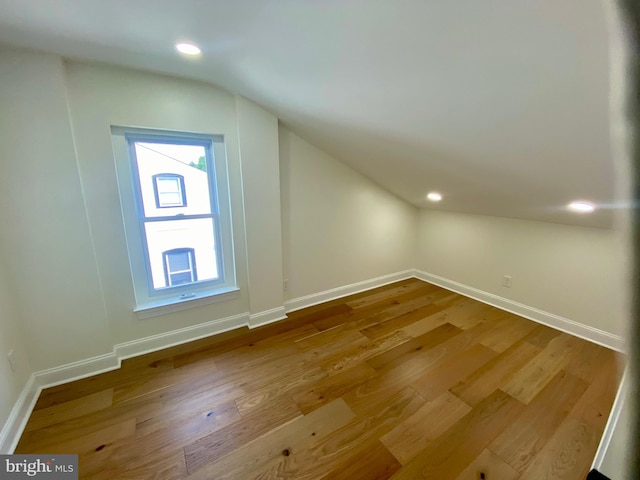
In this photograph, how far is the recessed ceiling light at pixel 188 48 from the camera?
1.48 meters

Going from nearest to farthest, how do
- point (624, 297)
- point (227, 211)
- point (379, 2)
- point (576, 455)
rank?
point (624, 297) → point (379, 2) → point (576, 455) → point (227, 211)

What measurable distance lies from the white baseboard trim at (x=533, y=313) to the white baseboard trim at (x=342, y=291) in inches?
19.7

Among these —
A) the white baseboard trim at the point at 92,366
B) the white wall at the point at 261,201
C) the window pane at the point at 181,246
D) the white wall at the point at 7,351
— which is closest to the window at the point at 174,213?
the window pane at the point at 181,246

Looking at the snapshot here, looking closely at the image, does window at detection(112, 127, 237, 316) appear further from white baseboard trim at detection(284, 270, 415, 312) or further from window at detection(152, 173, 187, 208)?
white baseboard trim at detection(284, 270, 415, 312)

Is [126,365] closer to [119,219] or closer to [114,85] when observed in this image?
[119,219]

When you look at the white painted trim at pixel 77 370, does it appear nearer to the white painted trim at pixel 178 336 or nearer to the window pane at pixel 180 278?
the white painted trim at pixel 178 336

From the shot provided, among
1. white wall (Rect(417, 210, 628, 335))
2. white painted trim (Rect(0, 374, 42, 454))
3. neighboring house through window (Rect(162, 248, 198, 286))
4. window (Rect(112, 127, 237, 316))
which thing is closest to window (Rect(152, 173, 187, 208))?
window (Rect(112, 127, 237, 316))

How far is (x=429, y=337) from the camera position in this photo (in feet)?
8.04

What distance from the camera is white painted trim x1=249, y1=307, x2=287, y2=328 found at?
261cm

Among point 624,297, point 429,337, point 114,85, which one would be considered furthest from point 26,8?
point 429,337

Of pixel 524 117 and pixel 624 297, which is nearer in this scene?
pixel 624 297

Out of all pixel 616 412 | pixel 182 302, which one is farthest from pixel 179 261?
pixel 616 412

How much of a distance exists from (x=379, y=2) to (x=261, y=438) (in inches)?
82.9

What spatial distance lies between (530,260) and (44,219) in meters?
3.99
